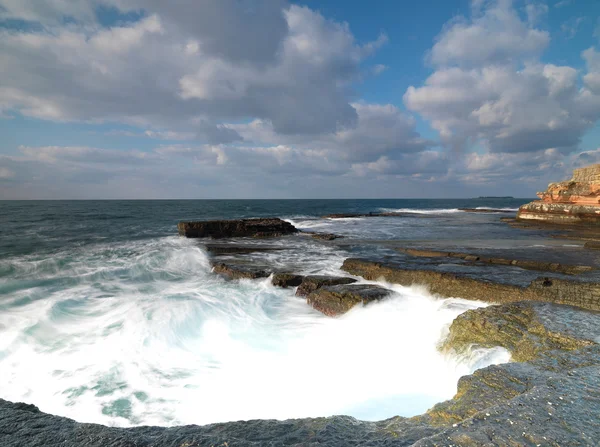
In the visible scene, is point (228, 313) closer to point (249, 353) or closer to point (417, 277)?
point (249, 353)

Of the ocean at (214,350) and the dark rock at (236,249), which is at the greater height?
the dark rock at (236,249)

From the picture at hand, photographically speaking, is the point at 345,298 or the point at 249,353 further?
the point at 345,298

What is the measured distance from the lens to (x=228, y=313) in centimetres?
875

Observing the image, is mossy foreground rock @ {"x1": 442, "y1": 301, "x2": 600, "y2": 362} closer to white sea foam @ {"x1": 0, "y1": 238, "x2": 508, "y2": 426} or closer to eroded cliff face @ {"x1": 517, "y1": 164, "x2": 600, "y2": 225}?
white sea foam @ {"x1": 0, "y1": 238, "x2": 508, "y2": 426}

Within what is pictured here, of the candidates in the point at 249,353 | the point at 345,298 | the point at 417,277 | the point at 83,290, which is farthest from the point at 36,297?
the point at 417,277

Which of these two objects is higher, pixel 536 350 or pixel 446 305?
pixel 536 350

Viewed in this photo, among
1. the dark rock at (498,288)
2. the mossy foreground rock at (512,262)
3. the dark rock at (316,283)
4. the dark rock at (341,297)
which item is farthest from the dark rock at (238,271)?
the mossy foreground rock at (512,262)

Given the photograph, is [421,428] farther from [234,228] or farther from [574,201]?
[574,201]

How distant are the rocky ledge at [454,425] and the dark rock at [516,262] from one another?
7807 mm

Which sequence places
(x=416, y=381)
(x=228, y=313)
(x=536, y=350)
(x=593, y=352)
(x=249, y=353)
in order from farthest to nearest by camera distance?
1. (x=228, y=313)
2. (x=249, y=353)
3. (x=416, y=381)
4. (x=536, y=350)
5. (x=593, y=352)

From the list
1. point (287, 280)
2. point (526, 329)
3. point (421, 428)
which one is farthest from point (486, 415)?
point (287, 280)

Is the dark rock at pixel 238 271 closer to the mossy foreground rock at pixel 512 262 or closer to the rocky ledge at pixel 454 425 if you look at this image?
the mossy foreground rock at pixel 512 262

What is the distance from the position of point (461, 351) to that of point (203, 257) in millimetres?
12472

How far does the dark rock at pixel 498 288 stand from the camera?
7.34 meters
